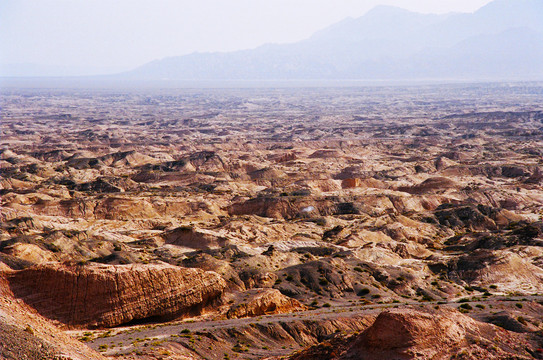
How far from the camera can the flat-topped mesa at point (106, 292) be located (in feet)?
113

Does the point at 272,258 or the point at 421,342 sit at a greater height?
the point at 421,342

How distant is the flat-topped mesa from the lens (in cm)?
3444

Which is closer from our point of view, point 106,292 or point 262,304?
point 106,292

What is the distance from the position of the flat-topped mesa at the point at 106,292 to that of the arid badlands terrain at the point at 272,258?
0.32ft

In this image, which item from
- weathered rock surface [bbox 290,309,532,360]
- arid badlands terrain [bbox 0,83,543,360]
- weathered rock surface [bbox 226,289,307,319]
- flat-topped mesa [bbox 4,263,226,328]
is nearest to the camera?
weathered rock surface [bbox 290,309,532,360]

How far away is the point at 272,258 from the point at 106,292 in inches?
906

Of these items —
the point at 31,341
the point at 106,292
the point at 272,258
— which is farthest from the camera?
the point at 272,258

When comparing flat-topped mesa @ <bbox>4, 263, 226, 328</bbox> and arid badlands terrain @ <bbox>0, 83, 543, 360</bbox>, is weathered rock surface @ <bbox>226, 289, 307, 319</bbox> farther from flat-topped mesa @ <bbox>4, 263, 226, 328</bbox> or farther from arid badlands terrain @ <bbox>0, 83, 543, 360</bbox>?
flat-topped mesa @ <bbox>4, 263, 226, 328</bbox>

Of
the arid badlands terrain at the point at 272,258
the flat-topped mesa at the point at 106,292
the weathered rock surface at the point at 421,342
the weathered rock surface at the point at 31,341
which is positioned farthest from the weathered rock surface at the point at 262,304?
the weathered rock surface at the point at 31,341

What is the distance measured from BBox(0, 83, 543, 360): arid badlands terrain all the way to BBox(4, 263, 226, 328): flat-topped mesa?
3.8 inches

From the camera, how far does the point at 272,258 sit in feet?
182

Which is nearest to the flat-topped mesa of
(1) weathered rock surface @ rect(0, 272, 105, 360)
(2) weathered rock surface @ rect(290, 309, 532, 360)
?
(1) weathered rock surface @ rect(0, 272, 105, 360)

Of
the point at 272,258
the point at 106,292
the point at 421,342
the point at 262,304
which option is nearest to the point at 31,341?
the point at 106,292

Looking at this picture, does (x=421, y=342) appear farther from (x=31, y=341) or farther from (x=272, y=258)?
(x=272, y=258)
